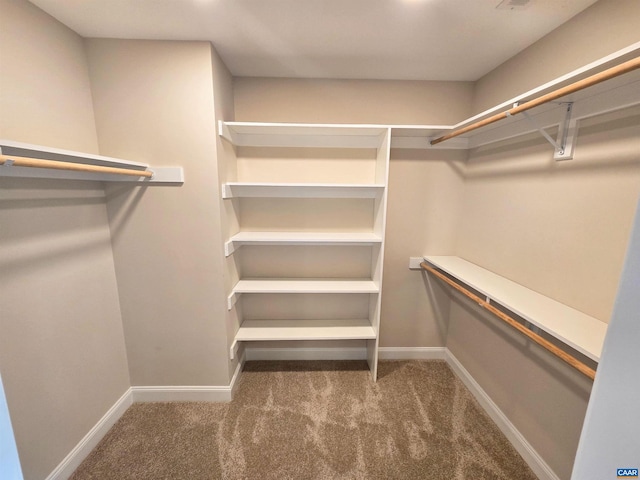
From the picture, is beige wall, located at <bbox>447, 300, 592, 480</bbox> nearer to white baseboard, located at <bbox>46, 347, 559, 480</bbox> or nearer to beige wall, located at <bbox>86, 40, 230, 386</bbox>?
white baseboard, located at <bbox>46, 347, 559, 480</bbox>

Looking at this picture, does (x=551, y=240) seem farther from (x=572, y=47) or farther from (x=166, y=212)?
(x=166, y=212)

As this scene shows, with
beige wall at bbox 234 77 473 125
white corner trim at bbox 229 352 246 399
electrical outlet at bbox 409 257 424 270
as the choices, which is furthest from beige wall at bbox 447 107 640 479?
white corner trim at bbox 229 352 246 399

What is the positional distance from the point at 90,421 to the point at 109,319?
583 mm

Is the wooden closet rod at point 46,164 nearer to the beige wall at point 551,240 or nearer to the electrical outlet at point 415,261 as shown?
the electrical outlet at point 415,261

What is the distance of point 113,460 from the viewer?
1460mm

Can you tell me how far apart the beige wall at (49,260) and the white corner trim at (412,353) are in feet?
6.93

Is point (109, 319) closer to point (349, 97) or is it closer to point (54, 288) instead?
point (54, 288)

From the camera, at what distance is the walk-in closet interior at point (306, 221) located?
3.60 feet

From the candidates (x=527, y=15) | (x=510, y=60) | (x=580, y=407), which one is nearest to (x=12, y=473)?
(x=580, y=407)

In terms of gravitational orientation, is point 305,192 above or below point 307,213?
above

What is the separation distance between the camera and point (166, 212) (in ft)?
5.36

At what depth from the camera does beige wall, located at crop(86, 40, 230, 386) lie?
150 centimetres

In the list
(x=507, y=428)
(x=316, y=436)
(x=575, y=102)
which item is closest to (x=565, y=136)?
(x=575, y=102)

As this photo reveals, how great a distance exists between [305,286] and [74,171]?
1499 millimetres
